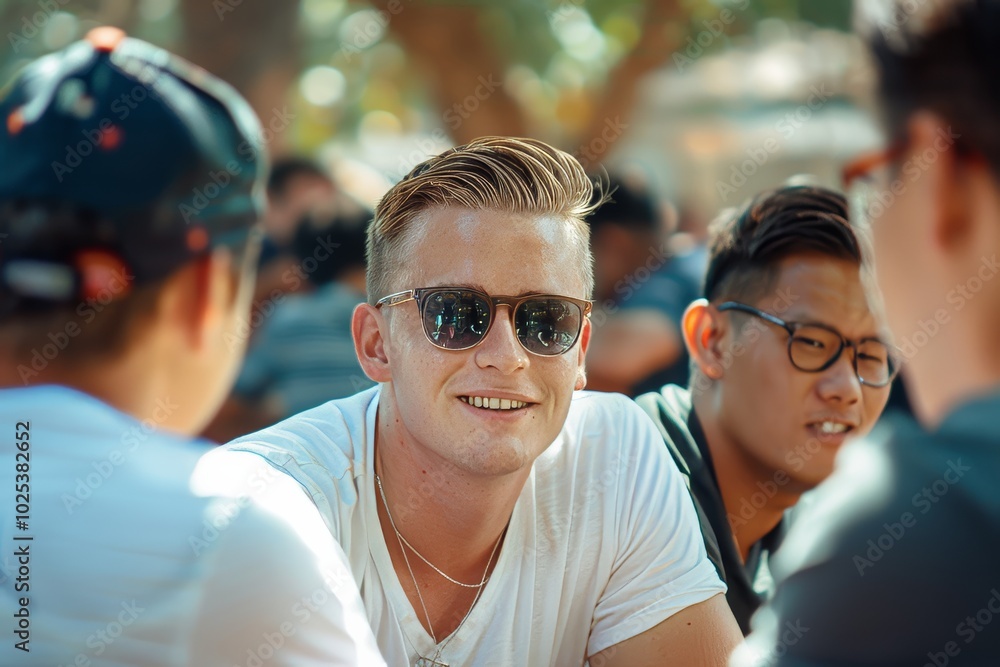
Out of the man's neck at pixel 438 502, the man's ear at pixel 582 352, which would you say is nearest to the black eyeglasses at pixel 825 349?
the man's ear at pixel 582 352

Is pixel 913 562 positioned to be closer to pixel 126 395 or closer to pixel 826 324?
pixel 126 395

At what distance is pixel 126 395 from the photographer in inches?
69.5

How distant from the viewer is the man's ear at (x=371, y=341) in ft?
8.60

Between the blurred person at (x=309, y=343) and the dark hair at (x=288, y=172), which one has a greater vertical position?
the dark hair at (x=288, y=172)

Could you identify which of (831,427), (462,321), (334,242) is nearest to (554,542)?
(462,321)

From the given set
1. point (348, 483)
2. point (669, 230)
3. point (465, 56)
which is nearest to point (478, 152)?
point (348, 483)

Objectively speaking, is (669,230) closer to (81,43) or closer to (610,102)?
(81,43)

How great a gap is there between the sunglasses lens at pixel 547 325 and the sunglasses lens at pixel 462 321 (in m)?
0.09

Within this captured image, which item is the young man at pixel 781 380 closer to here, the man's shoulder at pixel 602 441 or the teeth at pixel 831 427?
the teeth at pixel 831 427

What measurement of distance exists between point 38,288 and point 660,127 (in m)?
12.0

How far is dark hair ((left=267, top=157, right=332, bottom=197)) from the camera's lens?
245 inches

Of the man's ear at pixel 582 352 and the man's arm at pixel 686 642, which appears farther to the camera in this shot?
the man's ear at pixel 582 352

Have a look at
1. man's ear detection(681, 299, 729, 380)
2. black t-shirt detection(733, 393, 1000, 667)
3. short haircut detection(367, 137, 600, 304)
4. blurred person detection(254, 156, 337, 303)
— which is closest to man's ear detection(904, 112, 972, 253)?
black t-shirt detection(733, 393, 1000, 667)

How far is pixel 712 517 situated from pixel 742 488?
25 cm
